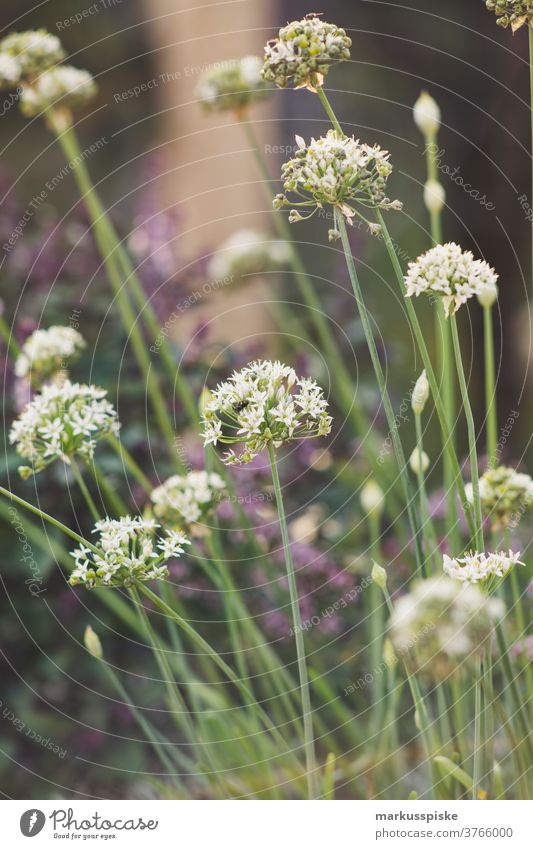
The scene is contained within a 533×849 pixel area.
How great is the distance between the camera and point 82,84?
72 cm

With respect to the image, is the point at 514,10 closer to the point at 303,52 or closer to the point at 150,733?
the point at 303,52

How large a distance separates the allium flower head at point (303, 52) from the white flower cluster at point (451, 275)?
0.13 metres

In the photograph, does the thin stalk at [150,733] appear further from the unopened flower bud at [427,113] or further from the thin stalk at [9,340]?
the unopened flower bud at [427,113]

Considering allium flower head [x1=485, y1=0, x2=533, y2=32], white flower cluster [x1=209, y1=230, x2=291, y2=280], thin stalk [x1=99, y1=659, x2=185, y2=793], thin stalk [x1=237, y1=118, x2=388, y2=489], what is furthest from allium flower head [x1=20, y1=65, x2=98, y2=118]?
thin stalk [x1=99, y1=659, x2=185, y2=793]

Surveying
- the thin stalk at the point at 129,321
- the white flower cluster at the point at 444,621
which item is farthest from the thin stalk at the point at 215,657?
the thin stalk at the point at 129,321

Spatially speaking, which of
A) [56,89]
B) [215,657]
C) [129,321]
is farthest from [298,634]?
[56,89]

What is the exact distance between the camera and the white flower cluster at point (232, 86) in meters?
0.71

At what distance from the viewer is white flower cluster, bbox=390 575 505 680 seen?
41 centimetres

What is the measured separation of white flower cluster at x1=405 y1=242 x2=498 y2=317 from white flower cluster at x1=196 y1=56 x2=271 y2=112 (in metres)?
0.32

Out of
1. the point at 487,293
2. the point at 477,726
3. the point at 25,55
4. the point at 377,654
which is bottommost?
the point at 477,726

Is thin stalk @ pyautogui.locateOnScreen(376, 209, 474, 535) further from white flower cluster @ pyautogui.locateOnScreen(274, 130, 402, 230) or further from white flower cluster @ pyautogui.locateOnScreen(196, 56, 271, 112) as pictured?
white flower cluster @ pyautogui.locateOnScreen(196, 56, 271, 112)

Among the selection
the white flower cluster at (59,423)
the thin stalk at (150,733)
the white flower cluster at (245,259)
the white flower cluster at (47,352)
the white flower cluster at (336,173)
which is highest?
the white flower cluster at (245,259)

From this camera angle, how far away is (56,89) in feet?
2.35

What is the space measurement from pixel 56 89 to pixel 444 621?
1.83 ft
